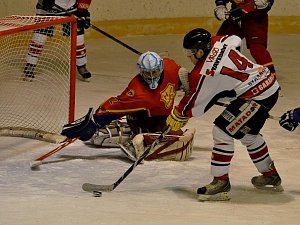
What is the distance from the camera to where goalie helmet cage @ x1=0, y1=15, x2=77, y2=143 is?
539 cm

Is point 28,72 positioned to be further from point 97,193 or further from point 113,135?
point 97,193

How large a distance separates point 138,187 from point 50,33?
247 cm

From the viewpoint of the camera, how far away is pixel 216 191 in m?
4.27

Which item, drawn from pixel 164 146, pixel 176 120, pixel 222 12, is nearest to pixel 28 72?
pixel 222 12

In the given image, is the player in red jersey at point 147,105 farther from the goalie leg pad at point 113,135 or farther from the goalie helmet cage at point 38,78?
the goalie helmet cage at point 38,78

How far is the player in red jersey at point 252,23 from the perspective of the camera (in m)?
6.60

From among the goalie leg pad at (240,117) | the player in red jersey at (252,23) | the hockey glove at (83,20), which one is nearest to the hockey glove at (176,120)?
the goalie leg pad at (240,117)

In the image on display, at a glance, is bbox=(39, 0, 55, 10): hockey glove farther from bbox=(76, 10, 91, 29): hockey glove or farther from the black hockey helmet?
the black hockey helmet

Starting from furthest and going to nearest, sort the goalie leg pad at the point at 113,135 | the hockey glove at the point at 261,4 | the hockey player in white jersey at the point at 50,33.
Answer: the hockey player in white jersey at the point at 50,33, the hockey glove at the point at 261,4, the goalie leg pad at the point at 113,135

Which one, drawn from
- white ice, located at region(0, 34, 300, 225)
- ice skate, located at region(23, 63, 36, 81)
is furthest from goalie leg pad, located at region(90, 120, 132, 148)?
ice skate, located at region(23, 63, 36, 81)

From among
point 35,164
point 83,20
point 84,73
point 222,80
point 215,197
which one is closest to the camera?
point 222,80

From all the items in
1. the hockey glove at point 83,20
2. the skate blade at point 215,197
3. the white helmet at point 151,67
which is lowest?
the skate blade at point 215,197

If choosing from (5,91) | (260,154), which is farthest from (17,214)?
(5,91)

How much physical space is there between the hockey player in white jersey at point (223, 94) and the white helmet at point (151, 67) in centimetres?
64
